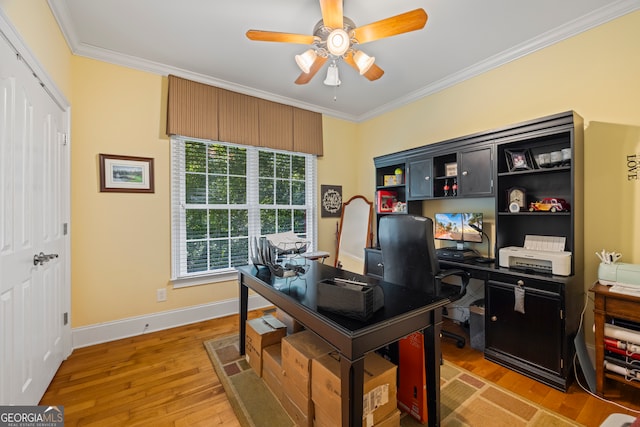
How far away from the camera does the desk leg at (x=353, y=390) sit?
113 centimetres

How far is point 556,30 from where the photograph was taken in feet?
7.43

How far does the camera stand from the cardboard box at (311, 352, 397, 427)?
1.34 m

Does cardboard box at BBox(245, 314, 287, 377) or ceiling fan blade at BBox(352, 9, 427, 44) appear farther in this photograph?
cardboard box at BBox(245, 314, 287, 377)

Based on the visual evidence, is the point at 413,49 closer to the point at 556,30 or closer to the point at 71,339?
the point at 556,30

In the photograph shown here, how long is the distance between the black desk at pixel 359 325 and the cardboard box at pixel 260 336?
0.36m

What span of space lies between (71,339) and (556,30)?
5.07 m

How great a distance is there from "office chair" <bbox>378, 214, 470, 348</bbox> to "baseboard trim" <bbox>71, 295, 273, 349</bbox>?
2.03 meters

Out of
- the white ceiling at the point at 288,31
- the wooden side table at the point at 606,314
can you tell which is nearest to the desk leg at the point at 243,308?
the white ceiling at the point at 288,31

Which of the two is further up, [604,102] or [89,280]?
[604,102]

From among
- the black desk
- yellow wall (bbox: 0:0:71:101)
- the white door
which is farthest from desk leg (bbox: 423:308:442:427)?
yellow wall (bbox: 0:0:71:101)

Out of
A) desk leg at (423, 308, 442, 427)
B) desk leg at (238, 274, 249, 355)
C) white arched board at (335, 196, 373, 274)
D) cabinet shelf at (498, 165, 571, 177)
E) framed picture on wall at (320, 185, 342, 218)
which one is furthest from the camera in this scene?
framed picture on wall at (320, 185, 342, 218)

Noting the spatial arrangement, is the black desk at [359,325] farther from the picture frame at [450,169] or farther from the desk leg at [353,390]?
the picture frame at [450,169]

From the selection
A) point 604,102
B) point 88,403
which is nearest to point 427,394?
point 88,403

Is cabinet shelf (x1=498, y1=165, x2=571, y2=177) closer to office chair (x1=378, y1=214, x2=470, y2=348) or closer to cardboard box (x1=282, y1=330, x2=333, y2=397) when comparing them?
office chair (x1=378, y1=214, x2=470, y2=348)
